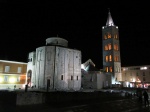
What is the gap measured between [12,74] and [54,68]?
11.1 m

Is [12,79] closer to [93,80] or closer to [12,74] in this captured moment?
[12,74]

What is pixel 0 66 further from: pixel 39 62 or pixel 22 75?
pixel 39 62

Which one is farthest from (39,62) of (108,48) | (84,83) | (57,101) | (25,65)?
(108,48)

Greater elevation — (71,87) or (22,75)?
(22,75)

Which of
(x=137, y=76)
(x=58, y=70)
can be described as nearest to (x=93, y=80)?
(x=58, y=70)

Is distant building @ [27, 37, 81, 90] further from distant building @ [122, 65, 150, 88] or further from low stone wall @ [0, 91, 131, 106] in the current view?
distant building @ [122, 65, 150, 88]

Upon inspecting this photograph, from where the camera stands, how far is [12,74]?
36.8 metres

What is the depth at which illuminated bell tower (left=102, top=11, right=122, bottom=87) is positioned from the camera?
2128 inches

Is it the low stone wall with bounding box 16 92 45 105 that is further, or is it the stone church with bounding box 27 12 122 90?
the stone church with bounding box 27 12 122 90

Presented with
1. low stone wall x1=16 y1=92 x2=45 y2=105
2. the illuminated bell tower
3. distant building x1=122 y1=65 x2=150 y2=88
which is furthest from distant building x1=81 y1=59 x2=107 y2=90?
low stone wall x1=16 y1=92 x2=45 y2=105

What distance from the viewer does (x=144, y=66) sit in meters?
58.1

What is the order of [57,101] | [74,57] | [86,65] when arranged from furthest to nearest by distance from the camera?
[86,65] → [74,57] → [57,101]

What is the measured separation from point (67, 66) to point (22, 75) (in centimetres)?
1267

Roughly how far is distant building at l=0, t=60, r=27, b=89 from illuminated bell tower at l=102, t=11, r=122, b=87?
30.1m
